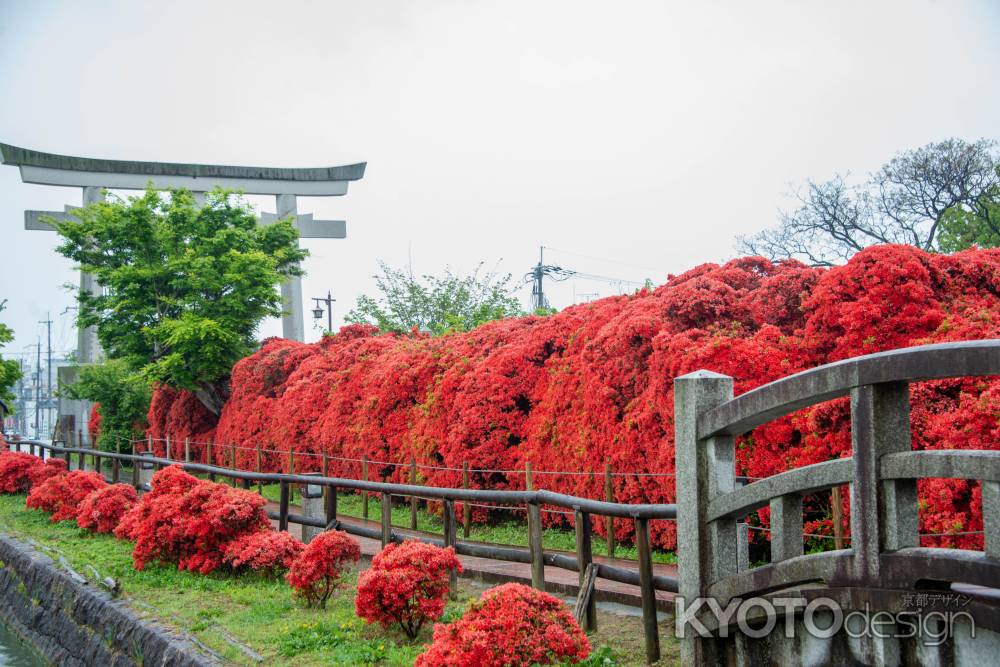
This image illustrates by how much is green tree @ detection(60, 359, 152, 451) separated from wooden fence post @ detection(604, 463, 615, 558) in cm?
2182

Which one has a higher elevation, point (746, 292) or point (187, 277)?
point (187, 277)

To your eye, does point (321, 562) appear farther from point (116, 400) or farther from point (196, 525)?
point (116, 400)

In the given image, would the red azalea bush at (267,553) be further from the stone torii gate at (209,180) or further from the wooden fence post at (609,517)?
the stone torii gate at (209,180)

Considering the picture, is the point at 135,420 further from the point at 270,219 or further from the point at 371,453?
the point at 371,453

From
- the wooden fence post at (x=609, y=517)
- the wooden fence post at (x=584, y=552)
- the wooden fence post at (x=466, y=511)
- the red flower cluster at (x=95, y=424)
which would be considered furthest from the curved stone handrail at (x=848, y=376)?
the red flower cluster at (x=95, y=424)

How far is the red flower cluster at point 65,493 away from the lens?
13617 mm

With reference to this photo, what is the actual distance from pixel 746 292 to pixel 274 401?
42.6ft

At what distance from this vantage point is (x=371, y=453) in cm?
1506

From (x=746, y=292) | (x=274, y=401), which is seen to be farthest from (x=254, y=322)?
(x=746, y=292)

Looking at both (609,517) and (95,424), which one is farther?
(95,424)

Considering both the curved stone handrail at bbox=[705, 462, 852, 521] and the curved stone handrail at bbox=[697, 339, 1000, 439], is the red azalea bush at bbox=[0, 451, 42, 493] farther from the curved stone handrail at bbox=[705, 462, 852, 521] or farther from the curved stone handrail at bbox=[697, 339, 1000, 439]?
the curved stone handrail at bbox=[697, 339, 1000, 439]

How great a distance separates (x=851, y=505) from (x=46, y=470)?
56.2ft

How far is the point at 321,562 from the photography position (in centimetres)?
718

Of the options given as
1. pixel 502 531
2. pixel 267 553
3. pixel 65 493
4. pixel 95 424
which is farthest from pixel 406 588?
pixel 95 424
